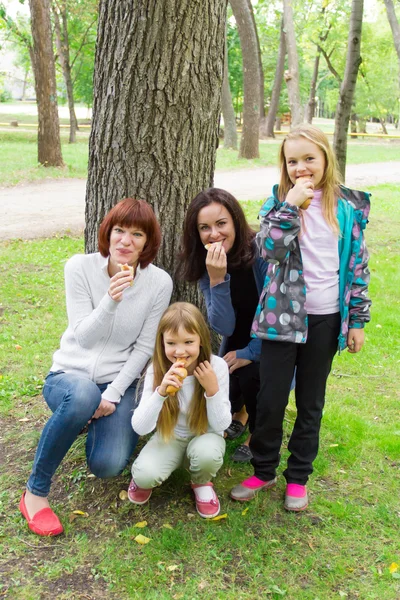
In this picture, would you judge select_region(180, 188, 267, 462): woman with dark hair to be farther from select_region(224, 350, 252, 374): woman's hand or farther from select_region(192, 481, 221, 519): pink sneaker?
select_region(192, 481, 221, 519): pink sneaker

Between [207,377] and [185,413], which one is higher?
[207,377]

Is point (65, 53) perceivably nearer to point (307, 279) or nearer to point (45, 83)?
point (45, 83)

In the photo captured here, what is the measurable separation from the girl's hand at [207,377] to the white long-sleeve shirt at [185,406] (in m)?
0.03

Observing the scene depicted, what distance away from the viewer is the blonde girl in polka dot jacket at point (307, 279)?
9.15 feet

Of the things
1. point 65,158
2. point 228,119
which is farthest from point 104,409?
Answer: point 228,119

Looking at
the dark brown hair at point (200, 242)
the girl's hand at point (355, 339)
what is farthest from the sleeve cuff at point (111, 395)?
the girl's hand at point (355, 339)

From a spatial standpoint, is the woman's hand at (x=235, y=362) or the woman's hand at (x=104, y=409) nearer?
the woman's hand at (x=104, y=409)

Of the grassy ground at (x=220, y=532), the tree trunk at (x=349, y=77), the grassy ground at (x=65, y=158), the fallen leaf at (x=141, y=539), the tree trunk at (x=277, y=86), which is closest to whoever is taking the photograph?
the grassy ground at (x=220, y=532)

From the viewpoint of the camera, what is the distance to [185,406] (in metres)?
2.96

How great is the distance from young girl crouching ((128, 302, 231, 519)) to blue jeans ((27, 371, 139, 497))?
129 millimetres

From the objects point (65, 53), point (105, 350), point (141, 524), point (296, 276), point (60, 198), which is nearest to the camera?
point (296, 276)

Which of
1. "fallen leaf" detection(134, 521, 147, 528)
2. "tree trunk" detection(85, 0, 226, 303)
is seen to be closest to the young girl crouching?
"fallen leaf" detection(134, 521, 147, 528)

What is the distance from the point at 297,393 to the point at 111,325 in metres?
0.96

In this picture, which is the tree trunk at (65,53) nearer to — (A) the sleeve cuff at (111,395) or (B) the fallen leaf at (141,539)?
(A) the sleeve cuff at (111,395)
